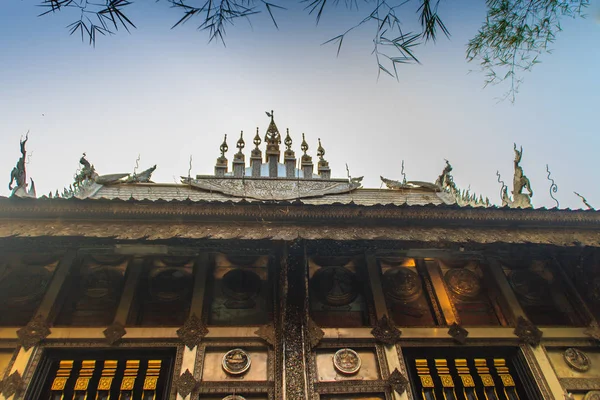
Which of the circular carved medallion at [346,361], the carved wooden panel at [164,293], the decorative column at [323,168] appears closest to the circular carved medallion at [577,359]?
the circular carved medallion at [346,361]

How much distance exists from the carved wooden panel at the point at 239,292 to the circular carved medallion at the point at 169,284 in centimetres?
45

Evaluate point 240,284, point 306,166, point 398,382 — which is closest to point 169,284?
point 240,284

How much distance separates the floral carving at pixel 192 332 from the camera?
596cm

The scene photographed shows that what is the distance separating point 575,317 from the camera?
6961 millimetres

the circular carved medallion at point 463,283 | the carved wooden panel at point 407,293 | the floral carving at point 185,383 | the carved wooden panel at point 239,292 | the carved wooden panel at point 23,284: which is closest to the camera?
the floral carving at point 185,383

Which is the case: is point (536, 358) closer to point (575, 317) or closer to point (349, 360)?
point (575, 317)

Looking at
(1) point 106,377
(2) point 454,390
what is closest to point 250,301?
(1) point 106,377

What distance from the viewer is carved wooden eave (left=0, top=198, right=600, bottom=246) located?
6.20m

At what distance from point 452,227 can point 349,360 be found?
2.89 m

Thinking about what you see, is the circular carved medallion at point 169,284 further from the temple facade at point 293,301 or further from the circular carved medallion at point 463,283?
the circular carved medallion at point 463,283

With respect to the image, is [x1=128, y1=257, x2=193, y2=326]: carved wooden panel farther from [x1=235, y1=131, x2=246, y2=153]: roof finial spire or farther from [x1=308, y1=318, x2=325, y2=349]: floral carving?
[x1=235, y1=131, x2=246, y2=153]: roof finial spire

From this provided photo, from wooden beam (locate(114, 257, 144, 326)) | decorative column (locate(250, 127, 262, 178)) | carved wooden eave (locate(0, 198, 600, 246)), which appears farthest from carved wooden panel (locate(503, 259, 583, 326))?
decorative column (locate(250, 127, 262, 178))

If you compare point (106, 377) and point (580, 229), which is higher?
point (580, 229)

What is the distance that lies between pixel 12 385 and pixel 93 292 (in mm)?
1647
